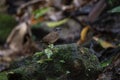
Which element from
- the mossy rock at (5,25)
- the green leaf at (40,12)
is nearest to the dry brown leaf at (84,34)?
the green leaf at (40,12)

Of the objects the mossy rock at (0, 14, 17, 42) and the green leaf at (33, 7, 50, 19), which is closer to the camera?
the green leaf at (33, 7, 50, 19)

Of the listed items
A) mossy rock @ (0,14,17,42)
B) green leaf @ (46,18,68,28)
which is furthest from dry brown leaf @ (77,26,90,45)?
mossy rock @ (0,14,17,42)

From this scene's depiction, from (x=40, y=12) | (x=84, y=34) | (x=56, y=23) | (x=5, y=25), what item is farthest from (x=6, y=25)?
(x=84, y=34)

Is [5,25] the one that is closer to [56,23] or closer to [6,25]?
[6,25]

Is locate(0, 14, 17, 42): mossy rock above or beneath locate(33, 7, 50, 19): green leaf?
beneath

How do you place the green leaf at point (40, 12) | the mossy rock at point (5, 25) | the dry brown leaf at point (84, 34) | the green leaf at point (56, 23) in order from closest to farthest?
the dry brown leaf at point (84, 34)
the green leaf at point (56, 23)
the green leaf at point (40, 12)
the mossy rock at point (5, 25)

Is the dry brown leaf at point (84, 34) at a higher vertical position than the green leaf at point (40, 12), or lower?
lower

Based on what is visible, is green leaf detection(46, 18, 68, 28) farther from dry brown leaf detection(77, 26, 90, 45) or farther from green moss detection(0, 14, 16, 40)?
green moss detection(0, 14, 16, 40)

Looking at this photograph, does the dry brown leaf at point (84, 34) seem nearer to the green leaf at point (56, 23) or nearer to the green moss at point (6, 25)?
the green leaf at point (56, 23)

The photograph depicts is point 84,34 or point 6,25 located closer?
point 84,34
